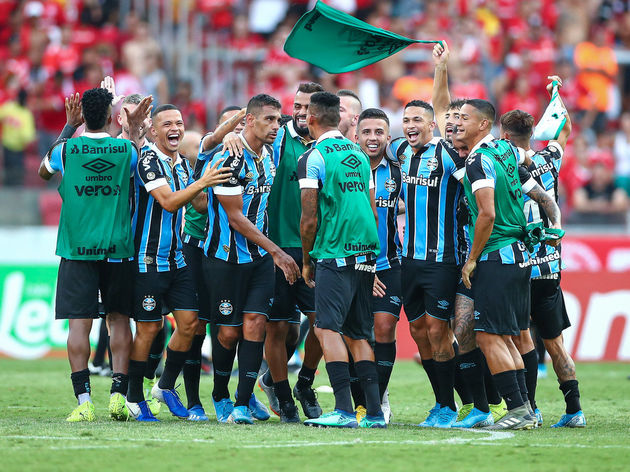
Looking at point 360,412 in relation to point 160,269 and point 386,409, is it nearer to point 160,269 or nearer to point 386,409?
point 386,409

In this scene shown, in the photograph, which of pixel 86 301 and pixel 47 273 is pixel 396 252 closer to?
pixel 86 301

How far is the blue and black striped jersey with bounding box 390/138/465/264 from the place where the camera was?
350 inches

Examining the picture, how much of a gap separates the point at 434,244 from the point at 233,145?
190 centimetres

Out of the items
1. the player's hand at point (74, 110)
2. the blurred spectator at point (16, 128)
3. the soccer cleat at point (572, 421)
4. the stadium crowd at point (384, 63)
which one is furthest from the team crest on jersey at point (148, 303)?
the blurred spectator at point (16, 128)

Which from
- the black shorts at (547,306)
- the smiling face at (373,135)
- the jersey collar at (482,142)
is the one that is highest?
the smiling face at (373,135)

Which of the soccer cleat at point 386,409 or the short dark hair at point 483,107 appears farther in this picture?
the soccer cleat at point 386,409

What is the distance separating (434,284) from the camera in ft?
29.0

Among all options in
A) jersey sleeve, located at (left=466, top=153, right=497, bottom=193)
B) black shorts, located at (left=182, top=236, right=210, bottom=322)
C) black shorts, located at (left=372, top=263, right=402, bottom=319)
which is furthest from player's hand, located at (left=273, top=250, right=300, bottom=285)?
jersey sleeve, located at (left=466, top=153, right=497, bottom=193)

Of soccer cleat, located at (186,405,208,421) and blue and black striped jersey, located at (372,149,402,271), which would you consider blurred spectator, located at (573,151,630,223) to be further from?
soccer cleat, located at (186,405,208,421)

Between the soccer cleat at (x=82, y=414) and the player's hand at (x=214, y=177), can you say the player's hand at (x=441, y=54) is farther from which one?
the soccer cleat at (x=82, y=414)

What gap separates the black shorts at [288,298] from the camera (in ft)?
30.7

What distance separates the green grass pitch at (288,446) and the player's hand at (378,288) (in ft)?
3.69

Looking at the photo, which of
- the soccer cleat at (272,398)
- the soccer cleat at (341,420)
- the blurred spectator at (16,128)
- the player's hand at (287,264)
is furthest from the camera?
the blurred spectator at (16,128)

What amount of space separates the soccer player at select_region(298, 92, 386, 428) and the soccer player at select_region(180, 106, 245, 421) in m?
1.12
